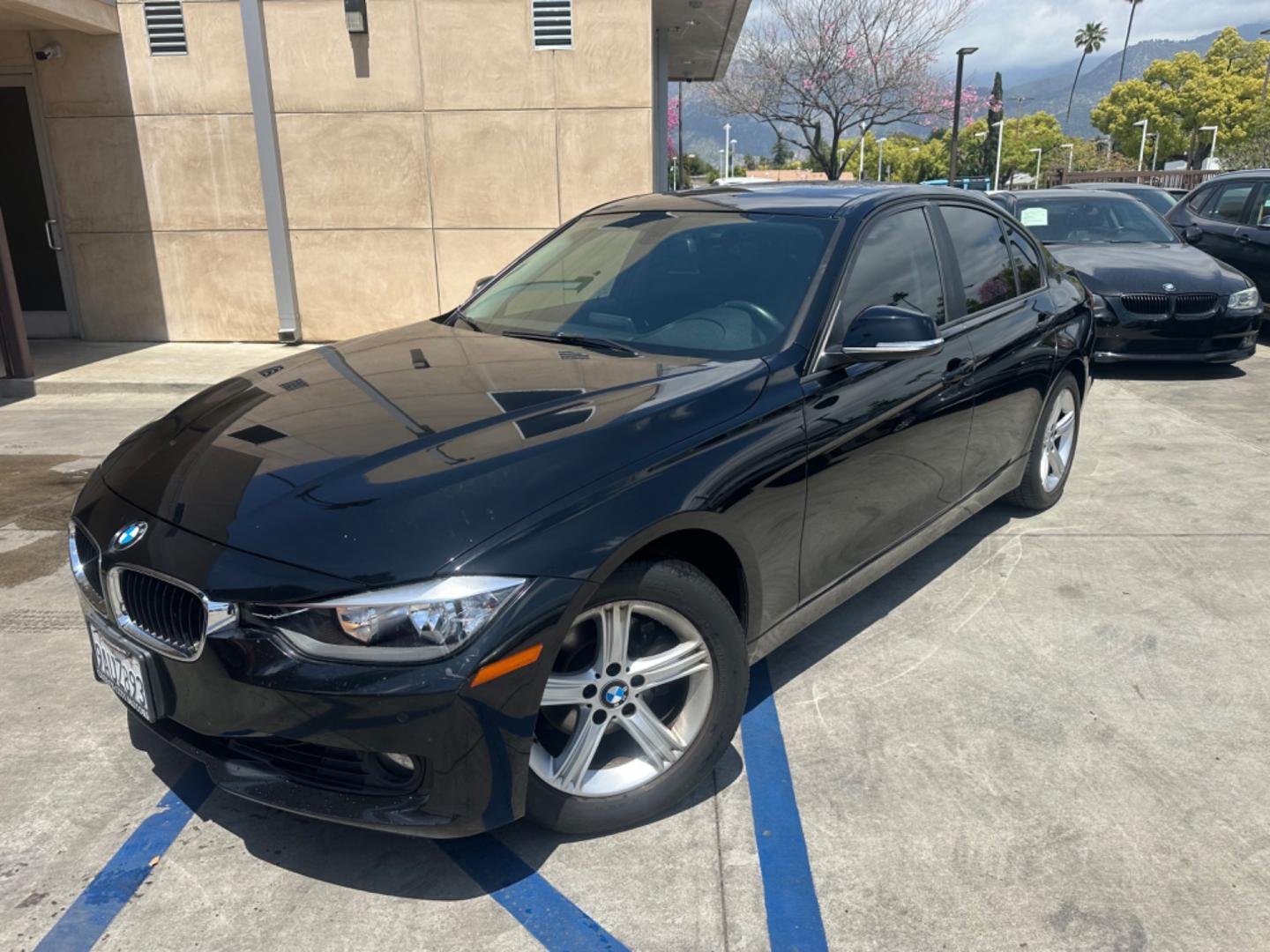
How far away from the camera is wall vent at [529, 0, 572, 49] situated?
10.1 meters

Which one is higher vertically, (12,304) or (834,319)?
(834,319)

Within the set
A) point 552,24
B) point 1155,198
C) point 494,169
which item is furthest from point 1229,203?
point 494,169

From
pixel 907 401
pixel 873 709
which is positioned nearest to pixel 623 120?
pixel 907 401

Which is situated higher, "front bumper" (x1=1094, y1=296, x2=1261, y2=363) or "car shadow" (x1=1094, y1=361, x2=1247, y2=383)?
"front bumper" (x1=1094, y1=296, x2=1261, y2=363)

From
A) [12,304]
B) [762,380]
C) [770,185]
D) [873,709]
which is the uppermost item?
[770,185]

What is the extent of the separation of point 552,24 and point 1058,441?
23.4 feet

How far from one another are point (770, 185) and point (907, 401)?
1450 millimetres

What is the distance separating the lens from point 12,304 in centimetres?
868

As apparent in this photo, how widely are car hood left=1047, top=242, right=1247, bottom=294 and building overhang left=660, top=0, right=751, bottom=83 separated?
5706 millimetres

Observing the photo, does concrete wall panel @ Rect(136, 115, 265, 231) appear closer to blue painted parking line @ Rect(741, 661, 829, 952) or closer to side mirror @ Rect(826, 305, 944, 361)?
side mirror @ Rect(826, 305, 944, 361)

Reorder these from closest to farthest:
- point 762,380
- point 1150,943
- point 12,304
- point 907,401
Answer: point 1150,943
point 762,380
point 907,401
point 12,304

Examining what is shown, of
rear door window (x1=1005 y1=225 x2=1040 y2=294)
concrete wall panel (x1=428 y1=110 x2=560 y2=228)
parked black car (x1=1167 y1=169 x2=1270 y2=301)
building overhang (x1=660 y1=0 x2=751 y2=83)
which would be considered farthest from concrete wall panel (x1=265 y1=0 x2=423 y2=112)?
parked black car (x1=1167 y1=169 x2=1270 y2=301)

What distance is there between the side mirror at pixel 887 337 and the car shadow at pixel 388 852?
153cm

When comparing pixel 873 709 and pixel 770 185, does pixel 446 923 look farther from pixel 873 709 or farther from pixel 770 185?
pixel 770 185
